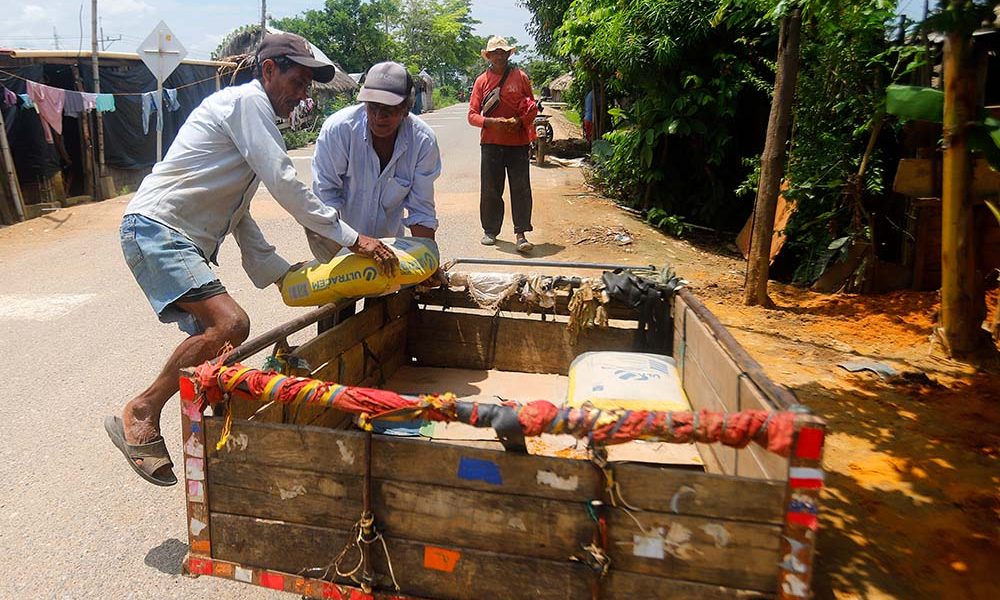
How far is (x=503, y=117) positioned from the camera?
7.70m

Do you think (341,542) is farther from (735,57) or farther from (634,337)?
(735,57)

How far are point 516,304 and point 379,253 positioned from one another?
1202 mm

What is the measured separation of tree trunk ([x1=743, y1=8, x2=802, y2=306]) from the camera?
6250 millimetres

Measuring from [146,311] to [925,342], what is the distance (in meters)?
6.54

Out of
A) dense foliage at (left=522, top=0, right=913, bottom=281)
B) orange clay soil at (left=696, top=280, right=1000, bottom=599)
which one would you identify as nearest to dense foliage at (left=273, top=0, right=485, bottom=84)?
dense foliage at (left=522, top=0, right=913, bottom=281)

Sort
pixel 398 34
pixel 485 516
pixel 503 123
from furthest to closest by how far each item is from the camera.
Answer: pixel 398 34, pixel 503 123, pixel 485 516

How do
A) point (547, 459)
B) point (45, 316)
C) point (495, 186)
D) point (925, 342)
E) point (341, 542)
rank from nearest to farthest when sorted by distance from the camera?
point (547, 459) → point (341, 542) → point (925, 342) → point (45, 316) → point (495, 186)

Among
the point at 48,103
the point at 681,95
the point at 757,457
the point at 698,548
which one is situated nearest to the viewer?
the point at 698,548

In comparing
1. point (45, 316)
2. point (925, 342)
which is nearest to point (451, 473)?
point (925, 342)

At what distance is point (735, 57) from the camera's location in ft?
29.4

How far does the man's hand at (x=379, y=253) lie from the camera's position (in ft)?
10.5

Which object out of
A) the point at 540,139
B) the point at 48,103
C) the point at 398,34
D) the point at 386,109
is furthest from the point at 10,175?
the point at 398,34

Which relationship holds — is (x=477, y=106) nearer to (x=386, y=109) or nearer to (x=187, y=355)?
(x=386, y=109)

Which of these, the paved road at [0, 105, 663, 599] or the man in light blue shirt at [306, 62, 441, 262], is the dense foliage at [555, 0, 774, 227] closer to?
the paved road at [0, 105, 663, 599]
